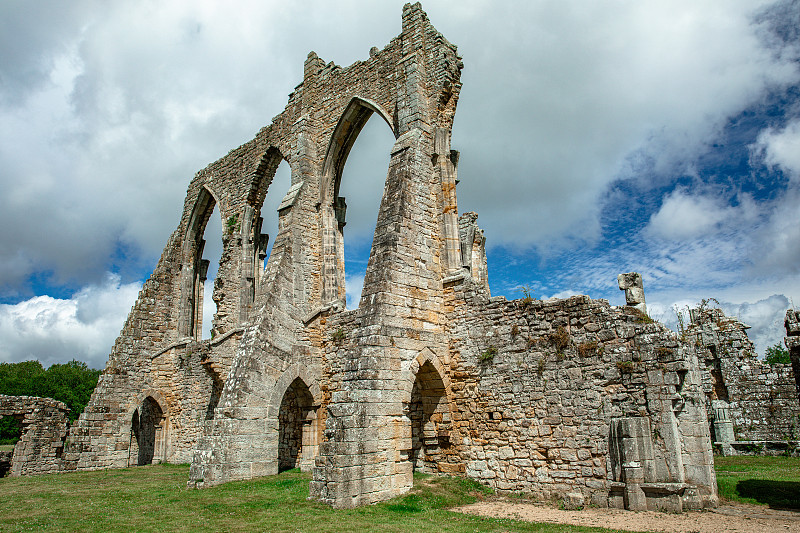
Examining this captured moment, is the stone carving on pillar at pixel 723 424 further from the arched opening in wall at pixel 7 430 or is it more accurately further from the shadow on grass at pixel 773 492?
the arched opening in wall at pixel 7 430

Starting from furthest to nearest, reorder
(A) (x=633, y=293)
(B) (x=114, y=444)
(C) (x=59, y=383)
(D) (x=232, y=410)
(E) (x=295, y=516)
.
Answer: (C) (x=59, y=383) < (B) (x=114, y=444) < (D) (x=232, y=410) < (A) (x=633, y=293) < (E) (x=295, y=516)

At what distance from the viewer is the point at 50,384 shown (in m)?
40.9

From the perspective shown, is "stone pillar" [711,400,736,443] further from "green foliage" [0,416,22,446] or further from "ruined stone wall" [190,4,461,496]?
"green foliage" [0,416,22,446]

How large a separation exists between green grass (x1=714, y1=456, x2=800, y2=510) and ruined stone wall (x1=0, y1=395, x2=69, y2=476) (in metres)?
16.5

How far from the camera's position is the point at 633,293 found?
8742mm

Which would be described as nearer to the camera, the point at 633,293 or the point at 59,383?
the point at 633,293

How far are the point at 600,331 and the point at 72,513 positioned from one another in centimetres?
837

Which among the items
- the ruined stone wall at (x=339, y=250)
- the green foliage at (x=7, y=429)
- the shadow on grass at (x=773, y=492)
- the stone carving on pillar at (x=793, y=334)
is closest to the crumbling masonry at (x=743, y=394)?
the shadow on grass at (x=773, y=492)

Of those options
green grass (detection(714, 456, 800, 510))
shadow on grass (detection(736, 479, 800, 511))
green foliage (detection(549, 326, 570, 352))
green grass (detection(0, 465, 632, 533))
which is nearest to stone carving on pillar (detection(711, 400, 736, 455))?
green grass (detection(714, 456, 800, 510))

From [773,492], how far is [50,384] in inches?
1819

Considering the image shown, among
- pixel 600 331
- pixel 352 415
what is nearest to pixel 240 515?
pixel 352 415

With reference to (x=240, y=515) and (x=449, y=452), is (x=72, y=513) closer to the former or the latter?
(x=240, y=515)

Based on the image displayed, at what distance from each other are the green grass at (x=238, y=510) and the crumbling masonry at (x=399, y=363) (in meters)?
0.47

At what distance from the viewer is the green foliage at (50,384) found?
3925 cm
